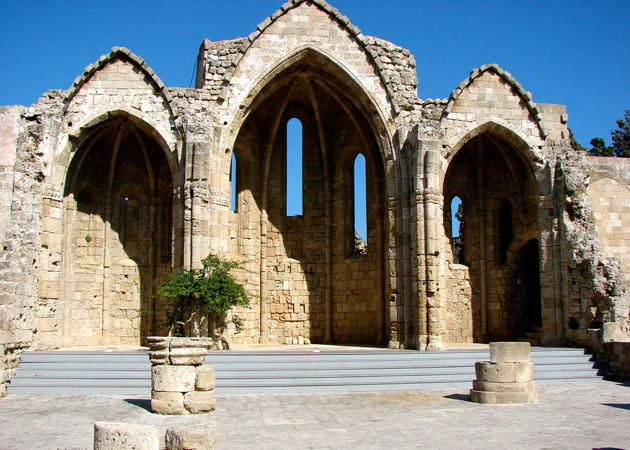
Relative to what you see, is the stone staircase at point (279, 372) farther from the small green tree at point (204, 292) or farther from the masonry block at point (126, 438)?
the masonry block at point (126, 438)

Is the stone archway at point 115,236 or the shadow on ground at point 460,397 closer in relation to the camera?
the shadow on ground at point 460,397

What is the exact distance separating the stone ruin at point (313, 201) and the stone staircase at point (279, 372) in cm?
120

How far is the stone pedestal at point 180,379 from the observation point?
9367 millimetres

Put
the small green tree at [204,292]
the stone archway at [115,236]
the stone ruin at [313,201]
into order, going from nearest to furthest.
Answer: the small green tree at [204,292] → the stone ruin at [313,201] → the stone archway at [115,236]

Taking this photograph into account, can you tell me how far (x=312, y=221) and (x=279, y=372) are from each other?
710 cm

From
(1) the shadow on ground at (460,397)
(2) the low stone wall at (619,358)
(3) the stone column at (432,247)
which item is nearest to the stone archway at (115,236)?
(3) the stone column at (432,247)

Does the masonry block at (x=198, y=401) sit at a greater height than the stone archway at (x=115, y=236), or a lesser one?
lesser

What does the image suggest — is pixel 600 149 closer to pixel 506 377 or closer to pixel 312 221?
pixel 312 221

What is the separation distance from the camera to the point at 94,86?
633 inches

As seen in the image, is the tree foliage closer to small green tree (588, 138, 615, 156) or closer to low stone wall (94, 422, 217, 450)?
small green tree (588, 138, 615, 156)

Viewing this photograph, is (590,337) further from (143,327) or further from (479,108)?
(143,327)

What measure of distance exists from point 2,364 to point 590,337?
11675 millimetres

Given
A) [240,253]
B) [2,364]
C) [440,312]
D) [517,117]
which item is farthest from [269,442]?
[517,117]

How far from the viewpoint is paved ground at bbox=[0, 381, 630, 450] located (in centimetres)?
747
